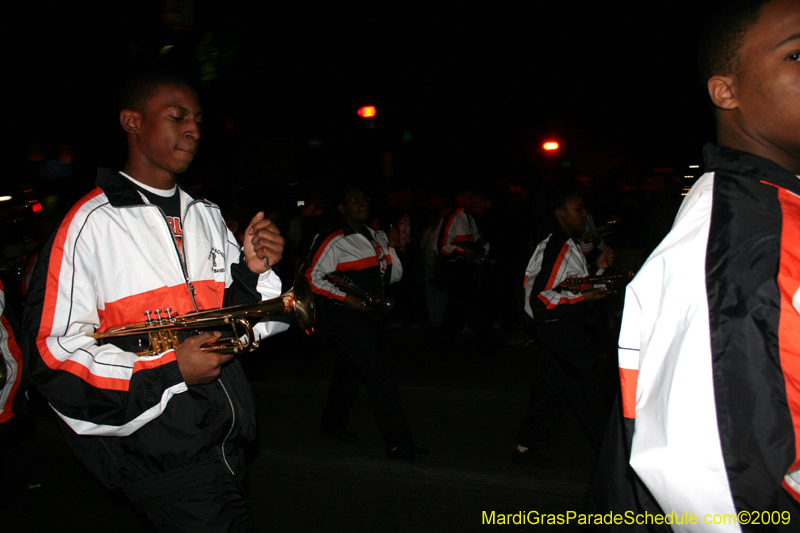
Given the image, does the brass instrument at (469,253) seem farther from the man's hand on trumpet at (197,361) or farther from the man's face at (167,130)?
the man's hand on trumpet at (197,361)

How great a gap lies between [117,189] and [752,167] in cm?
208

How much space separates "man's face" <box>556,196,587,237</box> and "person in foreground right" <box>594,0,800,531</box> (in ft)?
10.6

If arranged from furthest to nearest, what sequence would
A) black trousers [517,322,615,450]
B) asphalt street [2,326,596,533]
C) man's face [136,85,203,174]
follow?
black trousers [517,322,615,450] → asphalt street [2,326,596,533] → man's face [136,85,203,174]

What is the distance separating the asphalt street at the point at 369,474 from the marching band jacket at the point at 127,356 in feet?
1.58

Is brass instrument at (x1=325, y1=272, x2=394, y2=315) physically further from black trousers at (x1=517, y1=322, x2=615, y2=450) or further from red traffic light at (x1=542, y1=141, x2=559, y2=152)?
red traffic light at (x1=542, y1=141, x2=559, y2=152)

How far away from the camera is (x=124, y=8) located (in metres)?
Result: 6.87

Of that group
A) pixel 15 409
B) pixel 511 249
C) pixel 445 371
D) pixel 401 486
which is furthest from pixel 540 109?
pixel 15 409

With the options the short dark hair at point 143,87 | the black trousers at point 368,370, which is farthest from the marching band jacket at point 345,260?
the short dark hair at point 143,87

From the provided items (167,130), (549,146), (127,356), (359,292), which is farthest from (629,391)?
(549,146)

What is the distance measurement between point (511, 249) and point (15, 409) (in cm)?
Result: 697

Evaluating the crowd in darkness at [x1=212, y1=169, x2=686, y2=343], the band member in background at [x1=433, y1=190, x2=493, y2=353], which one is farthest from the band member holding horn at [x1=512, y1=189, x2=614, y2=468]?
the band member in background at [x1=433, y1=190, x2=493, y2=353]

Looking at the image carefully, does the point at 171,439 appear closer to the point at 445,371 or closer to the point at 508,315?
the point at 445,371

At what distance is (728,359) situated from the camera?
112cm

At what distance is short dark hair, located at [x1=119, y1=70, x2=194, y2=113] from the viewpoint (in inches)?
92.4
